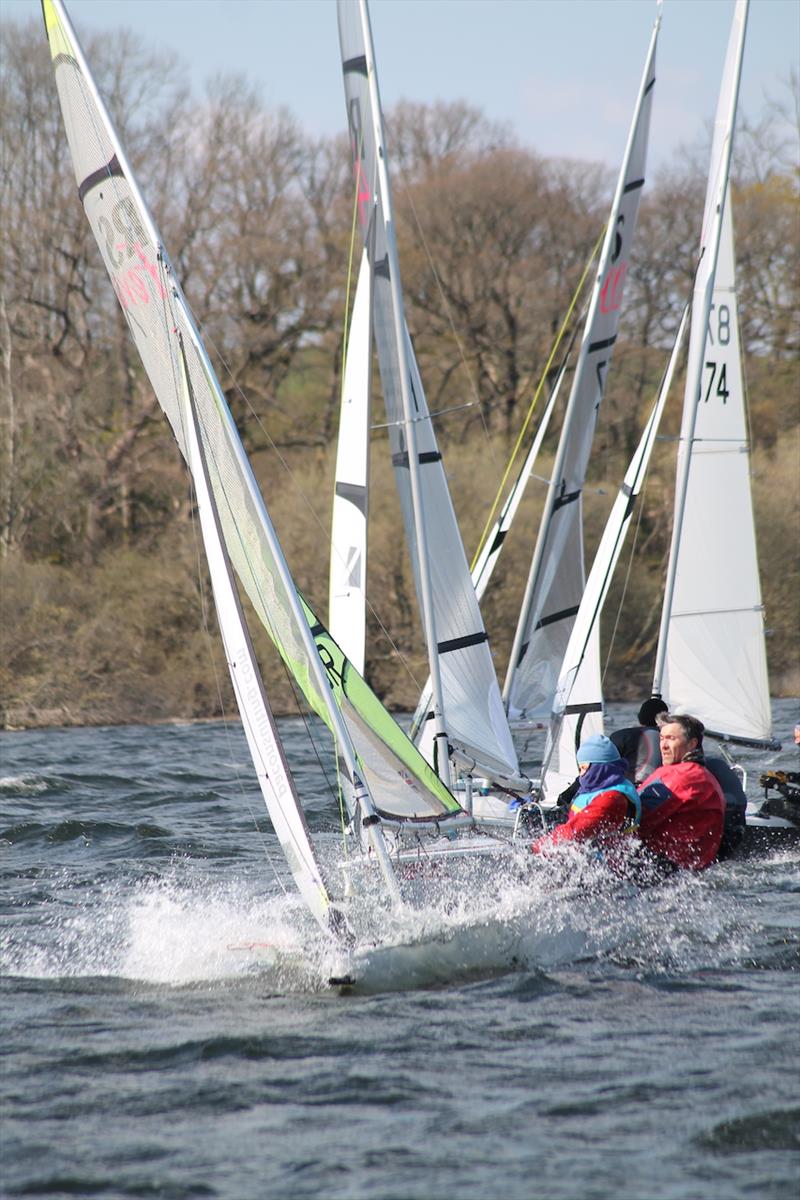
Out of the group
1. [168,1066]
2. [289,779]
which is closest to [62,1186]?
[168,1066]

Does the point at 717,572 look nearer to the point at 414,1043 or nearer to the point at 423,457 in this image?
the point at 423,457

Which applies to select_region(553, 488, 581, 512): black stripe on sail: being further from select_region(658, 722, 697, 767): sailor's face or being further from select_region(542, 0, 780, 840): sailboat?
select_region(658, 722, 697, 767): sailor's face

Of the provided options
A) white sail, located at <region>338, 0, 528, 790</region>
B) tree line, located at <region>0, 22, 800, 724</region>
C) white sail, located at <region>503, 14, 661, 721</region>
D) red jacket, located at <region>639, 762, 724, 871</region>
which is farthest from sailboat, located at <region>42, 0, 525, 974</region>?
tree line, located at <region>0, 22, 800, 724</region>

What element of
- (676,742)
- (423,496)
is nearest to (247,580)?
(423,496)

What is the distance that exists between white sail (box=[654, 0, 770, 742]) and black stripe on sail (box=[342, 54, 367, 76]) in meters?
2.86

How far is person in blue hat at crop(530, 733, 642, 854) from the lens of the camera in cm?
632

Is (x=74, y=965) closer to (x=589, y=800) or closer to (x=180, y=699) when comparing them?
(x=589, y=800)

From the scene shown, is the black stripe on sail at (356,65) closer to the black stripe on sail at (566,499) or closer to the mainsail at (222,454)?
the mainsail at (222,454)

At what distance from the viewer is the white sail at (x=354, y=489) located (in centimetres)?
820

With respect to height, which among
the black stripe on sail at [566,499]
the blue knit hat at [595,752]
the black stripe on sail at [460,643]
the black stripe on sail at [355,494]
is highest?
the black stripe on sail at [355,494]

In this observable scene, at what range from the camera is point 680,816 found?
22.4 ft

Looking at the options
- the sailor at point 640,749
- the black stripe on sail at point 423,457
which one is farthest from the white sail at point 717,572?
the black stripe on sail at point 423,457

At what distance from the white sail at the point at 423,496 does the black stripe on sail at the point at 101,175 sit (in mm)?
1808

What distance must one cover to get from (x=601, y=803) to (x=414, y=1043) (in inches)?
72.8
